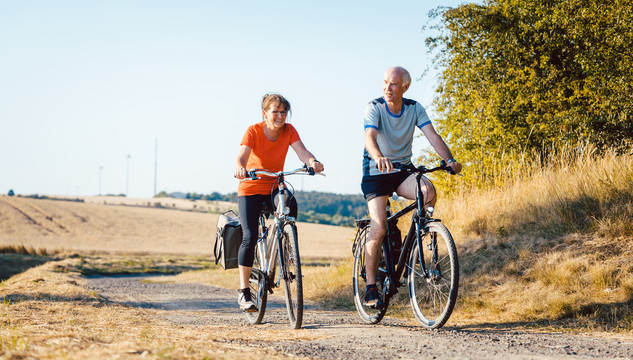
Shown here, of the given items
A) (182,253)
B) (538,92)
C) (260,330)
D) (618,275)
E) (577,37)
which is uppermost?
(577,37)

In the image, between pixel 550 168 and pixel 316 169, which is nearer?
pixel 316 169

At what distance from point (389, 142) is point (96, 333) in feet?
10.3

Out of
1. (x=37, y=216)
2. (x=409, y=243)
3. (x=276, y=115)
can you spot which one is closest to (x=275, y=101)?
(x=276, y=115)

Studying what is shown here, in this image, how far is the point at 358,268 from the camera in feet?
21.6

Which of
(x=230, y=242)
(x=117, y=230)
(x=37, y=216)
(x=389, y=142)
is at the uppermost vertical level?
(x=389, y=142)

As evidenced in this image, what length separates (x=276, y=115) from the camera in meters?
6.18

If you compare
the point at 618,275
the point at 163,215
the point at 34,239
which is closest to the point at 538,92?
the point at 618,275

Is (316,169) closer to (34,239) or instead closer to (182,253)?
(182,253)

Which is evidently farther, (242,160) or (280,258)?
(242,160)

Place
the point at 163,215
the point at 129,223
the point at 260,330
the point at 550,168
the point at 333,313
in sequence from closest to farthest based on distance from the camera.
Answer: the point at 260,330 < the point at 333,313 < the point at 550,168 < the point at 129,223 < the point at 163,215

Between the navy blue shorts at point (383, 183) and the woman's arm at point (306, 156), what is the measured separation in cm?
52

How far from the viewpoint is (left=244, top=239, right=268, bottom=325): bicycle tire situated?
633 centimetres

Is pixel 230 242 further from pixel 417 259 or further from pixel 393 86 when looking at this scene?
pixel 393 86

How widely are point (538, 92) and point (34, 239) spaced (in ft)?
155
